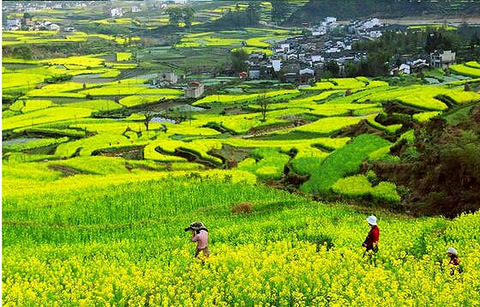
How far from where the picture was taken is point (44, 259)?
12172 millimetres

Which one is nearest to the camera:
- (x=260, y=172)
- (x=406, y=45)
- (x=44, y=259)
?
(x=44, y=259)

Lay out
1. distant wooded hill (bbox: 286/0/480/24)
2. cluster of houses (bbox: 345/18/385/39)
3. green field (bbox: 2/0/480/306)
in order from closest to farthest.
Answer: green field (bbox: 2/0/480/306) < cluster of houses (bbox: 345/18/385/39) < distant wooded hill (bbox: 286/0/480/24)

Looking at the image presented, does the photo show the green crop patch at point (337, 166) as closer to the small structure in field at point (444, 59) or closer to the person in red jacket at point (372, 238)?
the person in red jacket at point (372, 238)

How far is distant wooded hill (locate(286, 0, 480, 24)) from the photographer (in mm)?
104562

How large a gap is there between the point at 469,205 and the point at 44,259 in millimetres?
11264

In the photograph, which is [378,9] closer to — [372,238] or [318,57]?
[318,57]

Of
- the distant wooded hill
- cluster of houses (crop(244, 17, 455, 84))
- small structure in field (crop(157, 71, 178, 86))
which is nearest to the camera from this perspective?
cluster of houses (crop(244, 17, 455, 84))

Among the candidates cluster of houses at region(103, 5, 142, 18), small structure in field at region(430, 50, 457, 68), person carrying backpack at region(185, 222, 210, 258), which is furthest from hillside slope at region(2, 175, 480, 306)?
cluster of houses at region(103, 5, 142, 18)

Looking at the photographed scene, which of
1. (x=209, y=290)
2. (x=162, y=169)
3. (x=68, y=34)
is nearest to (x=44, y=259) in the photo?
(x=209, y=290)

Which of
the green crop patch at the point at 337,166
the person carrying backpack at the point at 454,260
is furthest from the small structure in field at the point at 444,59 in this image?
the person carrying backpack at the point at 454,260

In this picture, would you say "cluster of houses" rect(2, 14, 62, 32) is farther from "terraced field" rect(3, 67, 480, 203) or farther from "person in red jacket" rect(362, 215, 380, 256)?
"person in red jacket" rect(362, 215, 380, 256)

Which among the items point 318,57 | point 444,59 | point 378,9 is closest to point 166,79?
point 318,57

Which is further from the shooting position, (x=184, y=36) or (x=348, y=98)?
(x=184, y=36)

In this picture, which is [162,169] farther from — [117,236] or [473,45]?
[473,45]
